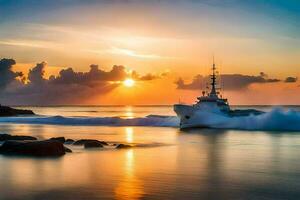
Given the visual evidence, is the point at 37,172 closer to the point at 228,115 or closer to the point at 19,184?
the point at 19,184

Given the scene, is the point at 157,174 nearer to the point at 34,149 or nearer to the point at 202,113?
the point at 34,149

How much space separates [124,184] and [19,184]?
385 cm

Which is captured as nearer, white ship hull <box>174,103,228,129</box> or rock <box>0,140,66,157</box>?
rock <box>0,140,66,157</box>

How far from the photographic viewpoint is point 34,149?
85.8 ft

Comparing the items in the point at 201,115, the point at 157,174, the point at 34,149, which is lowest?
the point at 157,174

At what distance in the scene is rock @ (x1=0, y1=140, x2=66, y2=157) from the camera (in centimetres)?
2612

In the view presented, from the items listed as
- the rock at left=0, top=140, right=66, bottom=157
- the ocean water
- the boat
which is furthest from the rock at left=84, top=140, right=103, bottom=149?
the boat

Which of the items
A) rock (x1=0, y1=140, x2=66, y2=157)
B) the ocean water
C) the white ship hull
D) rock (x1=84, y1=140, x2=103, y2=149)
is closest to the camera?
the ocean water

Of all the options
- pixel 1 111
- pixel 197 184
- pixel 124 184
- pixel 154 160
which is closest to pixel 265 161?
pixel 154 160

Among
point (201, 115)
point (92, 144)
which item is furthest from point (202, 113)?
point (92, 144)

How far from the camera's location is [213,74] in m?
70.7

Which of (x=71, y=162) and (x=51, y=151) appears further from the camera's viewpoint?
(x=51, y=151)

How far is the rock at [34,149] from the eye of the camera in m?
26.1

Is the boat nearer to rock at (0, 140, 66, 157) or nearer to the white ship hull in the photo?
the white ship hull
